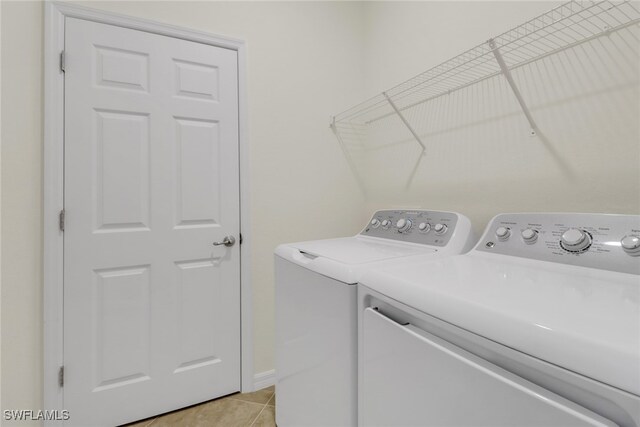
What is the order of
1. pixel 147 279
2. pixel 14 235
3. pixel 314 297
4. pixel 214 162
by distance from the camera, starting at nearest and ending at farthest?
pixel 314 297 → pixel 14 235 → pixel 147 279 → pixel 214 162

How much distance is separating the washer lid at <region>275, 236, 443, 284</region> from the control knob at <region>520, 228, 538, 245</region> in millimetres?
279

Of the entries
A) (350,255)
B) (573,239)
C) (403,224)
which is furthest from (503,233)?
(350,255)

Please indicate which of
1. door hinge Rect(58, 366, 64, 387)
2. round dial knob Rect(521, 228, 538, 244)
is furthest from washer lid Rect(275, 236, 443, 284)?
door hinge Rect(58, 366, 64, 387)

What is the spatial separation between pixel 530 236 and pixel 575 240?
0.41ft

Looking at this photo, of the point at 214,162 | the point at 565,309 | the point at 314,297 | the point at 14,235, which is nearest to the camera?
the point at 565,309

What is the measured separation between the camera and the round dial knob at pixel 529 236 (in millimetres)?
991

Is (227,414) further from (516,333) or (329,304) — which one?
(516,333)

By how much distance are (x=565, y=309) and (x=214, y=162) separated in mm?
1692

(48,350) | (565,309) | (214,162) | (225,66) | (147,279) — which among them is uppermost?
(225,66)

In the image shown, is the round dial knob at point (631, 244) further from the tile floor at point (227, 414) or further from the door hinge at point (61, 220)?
the door hinge at point (61, 220)

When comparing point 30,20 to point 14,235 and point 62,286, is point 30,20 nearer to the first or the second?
point 14,235

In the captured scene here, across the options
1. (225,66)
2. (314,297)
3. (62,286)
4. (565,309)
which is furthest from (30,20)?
(565,309)

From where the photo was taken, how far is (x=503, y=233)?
1.08 metres

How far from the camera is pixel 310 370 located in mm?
1108
